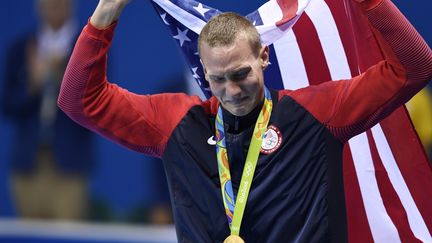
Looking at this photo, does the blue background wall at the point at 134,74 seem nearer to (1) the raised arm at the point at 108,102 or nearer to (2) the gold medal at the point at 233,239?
(1) the raised arm at the point at 108,102

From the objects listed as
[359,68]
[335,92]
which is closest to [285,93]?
[335,92]

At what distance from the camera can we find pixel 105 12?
121 inches

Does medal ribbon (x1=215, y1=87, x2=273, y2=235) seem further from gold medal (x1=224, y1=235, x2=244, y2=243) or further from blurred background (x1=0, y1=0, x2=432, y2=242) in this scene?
blurred background (x1=0, y1=0, x2=432, y2=242)

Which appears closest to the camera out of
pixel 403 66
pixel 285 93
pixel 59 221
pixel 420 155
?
pixel 403 66

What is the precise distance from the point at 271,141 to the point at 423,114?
299 cm

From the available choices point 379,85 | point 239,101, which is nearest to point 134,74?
point 239,101

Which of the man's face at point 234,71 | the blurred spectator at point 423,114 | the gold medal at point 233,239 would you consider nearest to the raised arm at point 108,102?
the man's face at point 234,71

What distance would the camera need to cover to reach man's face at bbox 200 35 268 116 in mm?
2898

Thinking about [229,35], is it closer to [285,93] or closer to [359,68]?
[285,93]

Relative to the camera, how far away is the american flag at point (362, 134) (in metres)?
3.53

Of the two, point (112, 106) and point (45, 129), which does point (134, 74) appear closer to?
point (45, 129)

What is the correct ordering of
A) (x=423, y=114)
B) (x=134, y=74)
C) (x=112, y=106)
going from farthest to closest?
(x=134, y=74) → (x=423, y=114) → (x=112, y=106)

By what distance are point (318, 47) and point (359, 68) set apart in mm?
195

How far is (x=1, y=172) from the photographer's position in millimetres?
7598
